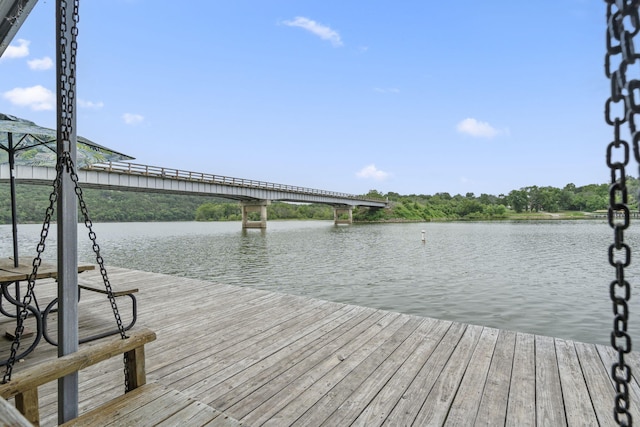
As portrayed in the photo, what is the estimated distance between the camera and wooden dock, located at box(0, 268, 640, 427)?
269cm

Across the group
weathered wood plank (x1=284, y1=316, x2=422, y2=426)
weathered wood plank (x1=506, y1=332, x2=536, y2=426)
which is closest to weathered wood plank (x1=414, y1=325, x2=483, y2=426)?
weathered wood plank (x1=506, y1=332, x2=536, y2=426)

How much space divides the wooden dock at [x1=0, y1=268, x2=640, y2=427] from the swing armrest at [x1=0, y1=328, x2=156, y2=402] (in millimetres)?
431

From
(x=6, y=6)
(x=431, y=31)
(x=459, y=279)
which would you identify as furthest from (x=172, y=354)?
(x=431, y=31)

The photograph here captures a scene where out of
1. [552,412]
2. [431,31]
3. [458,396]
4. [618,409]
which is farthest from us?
[431,31]

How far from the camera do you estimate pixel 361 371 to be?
3.41m

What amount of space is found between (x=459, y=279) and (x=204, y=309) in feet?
30.7

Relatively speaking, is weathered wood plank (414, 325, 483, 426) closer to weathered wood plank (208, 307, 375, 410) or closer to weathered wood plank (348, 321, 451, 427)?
weathered wood plank (348, 321, 451, 427)

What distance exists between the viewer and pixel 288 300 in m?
6.24

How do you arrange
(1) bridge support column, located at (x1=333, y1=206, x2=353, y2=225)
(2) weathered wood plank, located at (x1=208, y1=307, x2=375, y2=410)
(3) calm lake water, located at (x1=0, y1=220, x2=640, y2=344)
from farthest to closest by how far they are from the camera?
(1) bridge support column, located at (x1=333, y1=206, x2=353, y2=225) < (3) calm lake water, located at (x1=0, y1=220, x2=640, y2=344) < (2) weathered wood plank, located at (x1=208, y1=307, x2=375, y2=410)

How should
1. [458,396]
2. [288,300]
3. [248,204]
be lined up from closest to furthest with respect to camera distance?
[458,396] → [288,300] → [248,204]

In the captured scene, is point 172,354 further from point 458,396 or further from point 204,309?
point 458,396

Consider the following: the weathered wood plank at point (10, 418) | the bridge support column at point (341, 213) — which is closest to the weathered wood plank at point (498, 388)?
the weathered wood plank at point (10, 418)

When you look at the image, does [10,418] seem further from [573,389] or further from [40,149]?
[40,149]

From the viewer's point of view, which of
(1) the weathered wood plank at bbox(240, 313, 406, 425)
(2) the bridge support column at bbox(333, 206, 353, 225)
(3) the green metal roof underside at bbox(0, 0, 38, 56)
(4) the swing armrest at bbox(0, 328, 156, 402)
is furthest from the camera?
(2) the bridge support column at bbox(333, 206, 353, 225)
